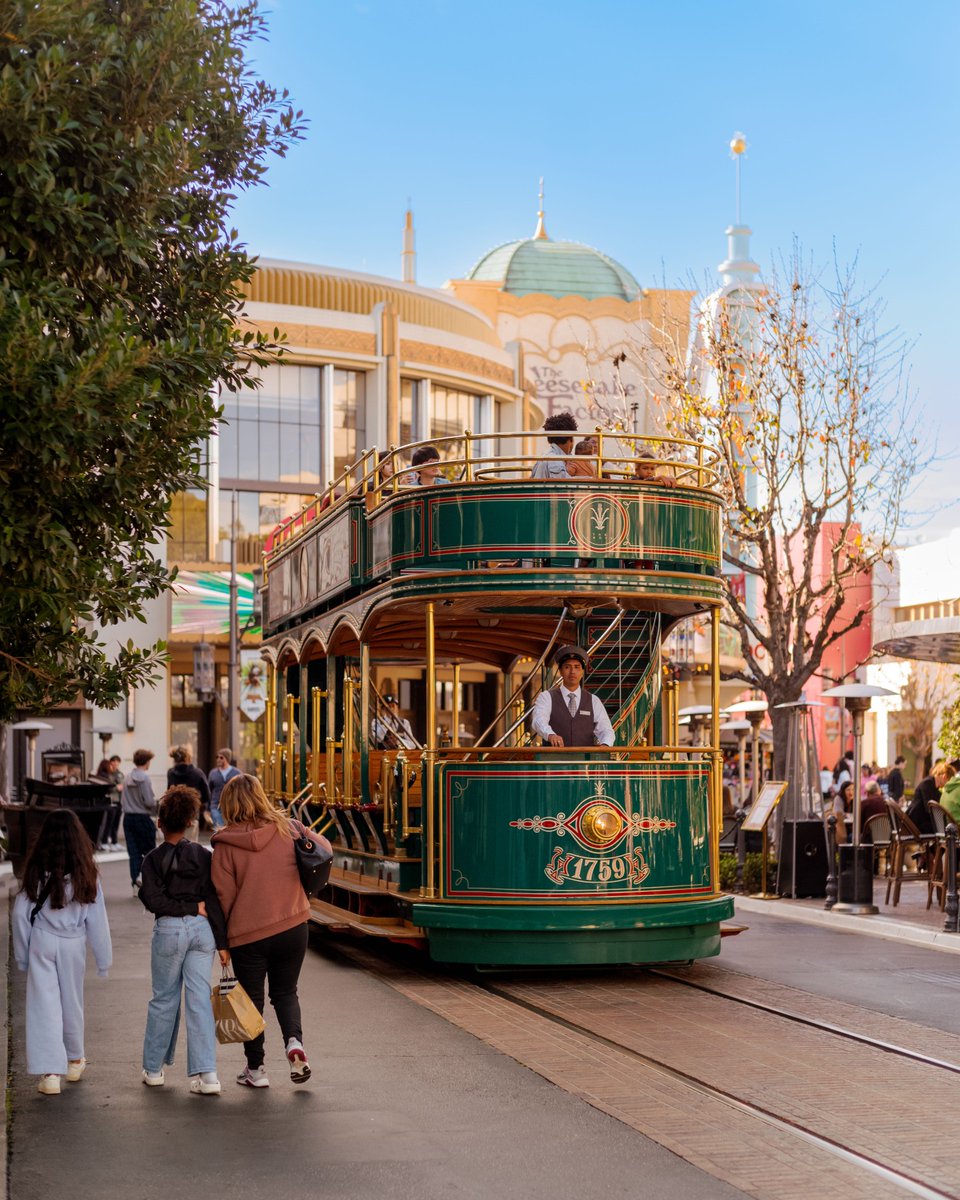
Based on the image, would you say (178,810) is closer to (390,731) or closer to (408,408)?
(390,731)

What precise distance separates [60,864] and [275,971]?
3.96 feet

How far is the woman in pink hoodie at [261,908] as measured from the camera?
8.65m

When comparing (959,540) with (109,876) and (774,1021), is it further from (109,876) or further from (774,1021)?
(774,1021)

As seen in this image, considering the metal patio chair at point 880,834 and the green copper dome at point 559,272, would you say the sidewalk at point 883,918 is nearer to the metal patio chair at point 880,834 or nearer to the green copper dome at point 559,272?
Answer: the metal patio chair at point 880,834

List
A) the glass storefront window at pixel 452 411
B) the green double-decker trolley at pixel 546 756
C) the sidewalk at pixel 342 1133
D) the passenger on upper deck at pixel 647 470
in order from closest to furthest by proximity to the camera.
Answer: the sidewalk at pixel 342 1133 → the green double-decker trolley at pixel 546 756 → the passenger on upper deck at pixel 647 470 → the glass storefront window at pixel 452 411

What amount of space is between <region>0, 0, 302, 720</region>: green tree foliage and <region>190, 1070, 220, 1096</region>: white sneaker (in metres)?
2.41

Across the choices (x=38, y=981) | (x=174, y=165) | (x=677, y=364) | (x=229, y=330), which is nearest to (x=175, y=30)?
(x=174, y=165)

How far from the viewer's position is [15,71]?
883 centimetres

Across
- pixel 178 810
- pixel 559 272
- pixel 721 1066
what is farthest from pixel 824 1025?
pixel 559 272

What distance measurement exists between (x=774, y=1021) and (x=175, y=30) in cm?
700

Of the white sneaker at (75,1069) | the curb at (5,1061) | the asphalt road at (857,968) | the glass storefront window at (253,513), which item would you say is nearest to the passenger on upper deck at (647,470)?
the asphalt road at (857,968)

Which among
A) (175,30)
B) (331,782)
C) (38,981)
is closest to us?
(38,981)

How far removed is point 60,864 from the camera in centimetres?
875

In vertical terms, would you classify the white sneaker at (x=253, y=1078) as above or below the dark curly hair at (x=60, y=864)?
below
